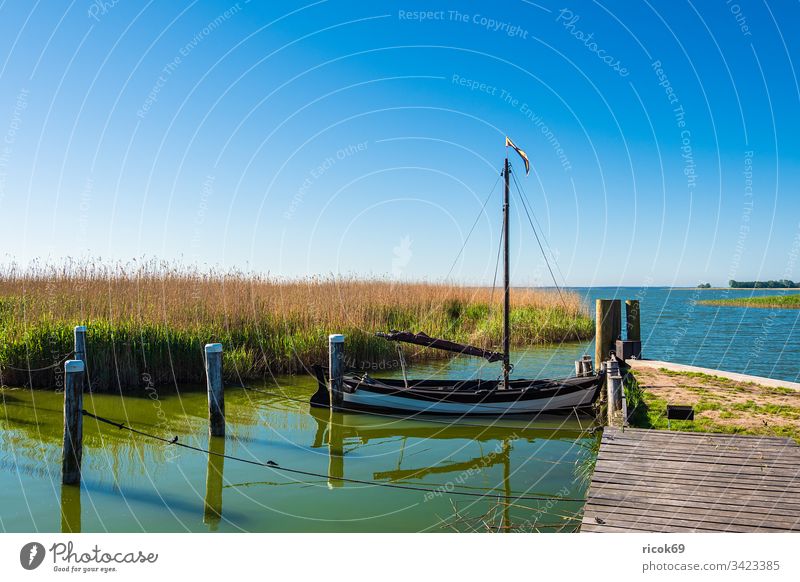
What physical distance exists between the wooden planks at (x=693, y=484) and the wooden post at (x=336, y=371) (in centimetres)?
541

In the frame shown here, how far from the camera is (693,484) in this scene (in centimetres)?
525

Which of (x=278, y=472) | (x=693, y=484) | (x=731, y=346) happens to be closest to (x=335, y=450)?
(x=278, y=472)

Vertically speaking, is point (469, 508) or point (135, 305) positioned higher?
point (135, 305)

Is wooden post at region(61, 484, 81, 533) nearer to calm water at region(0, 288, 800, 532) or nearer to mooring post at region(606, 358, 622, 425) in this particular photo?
calm water at region(0, 288, 800, 532)

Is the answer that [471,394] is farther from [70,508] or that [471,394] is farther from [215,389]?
[70,508]

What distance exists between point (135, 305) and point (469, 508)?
10.2m

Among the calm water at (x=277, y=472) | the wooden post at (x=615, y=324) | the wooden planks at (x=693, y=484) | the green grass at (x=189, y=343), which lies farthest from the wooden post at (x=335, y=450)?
the wooden post at (x=615, y=324)

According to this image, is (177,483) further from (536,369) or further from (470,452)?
(536,369)

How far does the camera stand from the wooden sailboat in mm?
10531

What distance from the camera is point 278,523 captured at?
6.09 meters

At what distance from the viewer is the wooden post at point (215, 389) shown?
8.98m

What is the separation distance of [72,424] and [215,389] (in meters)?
2.45

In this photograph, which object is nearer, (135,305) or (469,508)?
(469,508)
